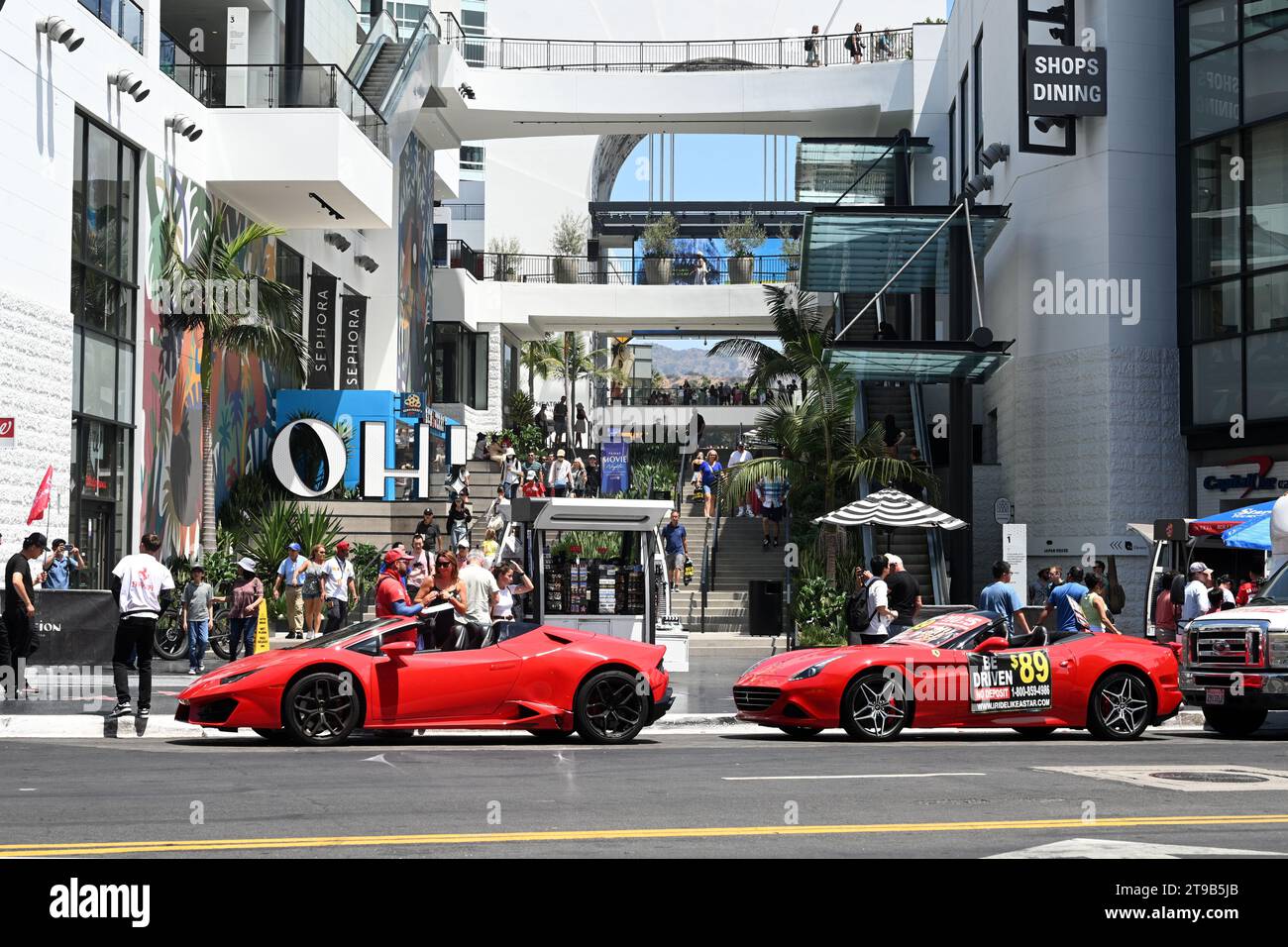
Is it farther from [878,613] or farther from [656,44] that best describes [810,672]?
[656,44]

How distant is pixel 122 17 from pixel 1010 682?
61.3 ft

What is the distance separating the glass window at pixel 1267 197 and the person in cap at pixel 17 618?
20353 millimetres

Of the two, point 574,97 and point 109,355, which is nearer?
point 109,355

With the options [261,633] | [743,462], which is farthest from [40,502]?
[743,462]

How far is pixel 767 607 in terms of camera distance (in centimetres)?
2742

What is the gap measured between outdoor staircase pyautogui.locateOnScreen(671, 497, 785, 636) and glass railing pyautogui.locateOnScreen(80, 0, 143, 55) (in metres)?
14.0

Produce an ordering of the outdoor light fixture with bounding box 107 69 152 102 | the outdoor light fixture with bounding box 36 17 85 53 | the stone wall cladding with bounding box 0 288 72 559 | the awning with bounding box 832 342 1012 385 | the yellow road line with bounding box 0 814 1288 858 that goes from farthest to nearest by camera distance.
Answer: the awning with bounding box 832 342 1012 385
the outdoor light fixture with bounding box 107 69 152 102
the outdoor light fixture with bounding box 36 17 85 53
the stone wall cladding with bounding box 0 288 72 559
the yellow road line with bounding box 0 814 1288 858

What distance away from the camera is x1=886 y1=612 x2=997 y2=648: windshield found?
14617mm

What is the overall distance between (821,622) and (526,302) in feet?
86.6

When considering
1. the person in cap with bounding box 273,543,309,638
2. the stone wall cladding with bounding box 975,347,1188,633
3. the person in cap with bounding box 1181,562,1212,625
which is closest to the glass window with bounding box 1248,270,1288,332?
the stone wall cladding with bounding box 975,347,1188,633

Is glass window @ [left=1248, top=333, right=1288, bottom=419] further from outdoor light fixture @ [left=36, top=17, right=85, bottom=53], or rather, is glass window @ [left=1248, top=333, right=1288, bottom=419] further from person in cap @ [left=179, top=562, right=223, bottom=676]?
outdoor light fixture @ [left=36, top=17, right=85, bottom=53]

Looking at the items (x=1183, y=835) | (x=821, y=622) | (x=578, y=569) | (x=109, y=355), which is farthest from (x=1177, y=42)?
(x=1183, y=835)

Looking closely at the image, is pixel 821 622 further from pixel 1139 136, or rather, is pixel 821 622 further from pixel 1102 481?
pixel 1139 136

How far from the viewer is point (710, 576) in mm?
32844
